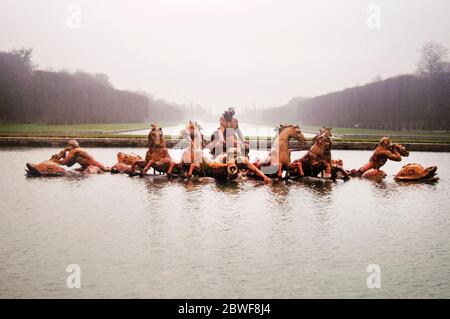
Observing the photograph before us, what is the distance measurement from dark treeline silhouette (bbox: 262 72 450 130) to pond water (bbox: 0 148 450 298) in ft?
87.1

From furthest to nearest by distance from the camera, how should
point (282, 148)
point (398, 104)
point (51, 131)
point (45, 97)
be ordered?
point (45, 97), point (398, 104), point (51, 131), point (282, 148)

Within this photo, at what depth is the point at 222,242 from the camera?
18.7 ft

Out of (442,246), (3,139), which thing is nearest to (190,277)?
(442,246)

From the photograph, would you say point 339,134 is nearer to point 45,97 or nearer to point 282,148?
point 282,148

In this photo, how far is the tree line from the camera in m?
38.7

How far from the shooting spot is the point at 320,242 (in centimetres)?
576

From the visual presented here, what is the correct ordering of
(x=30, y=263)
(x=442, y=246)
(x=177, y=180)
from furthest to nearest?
(x=177, y=180) < (x=442, y=246) < (x=30, y=263)

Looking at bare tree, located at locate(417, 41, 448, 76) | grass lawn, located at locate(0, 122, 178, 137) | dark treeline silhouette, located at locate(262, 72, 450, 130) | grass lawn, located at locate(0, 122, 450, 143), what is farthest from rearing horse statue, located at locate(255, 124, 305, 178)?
bare tree, located at locate(417, 41, 448, 76)

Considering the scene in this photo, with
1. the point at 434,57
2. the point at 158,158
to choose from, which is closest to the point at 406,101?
the point at 434,57

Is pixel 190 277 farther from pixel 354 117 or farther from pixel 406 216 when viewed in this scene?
pixel 354 117

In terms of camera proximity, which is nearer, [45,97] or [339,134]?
[339,134]

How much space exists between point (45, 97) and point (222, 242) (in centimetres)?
4594
